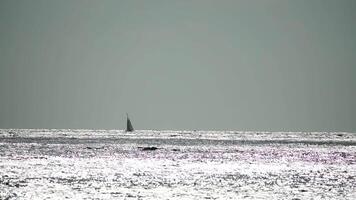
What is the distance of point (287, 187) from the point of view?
37.3 metres

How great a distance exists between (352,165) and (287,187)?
72.5 ft

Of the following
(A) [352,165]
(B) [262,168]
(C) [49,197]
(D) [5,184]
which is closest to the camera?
(C) [49,197]

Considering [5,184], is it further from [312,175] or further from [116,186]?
[312,175]

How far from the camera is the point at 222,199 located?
103 feet

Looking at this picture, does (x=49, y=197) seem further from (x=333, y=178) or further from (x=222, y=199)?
(x=333, y=178)

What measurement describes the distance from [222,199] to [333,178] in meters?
14.6

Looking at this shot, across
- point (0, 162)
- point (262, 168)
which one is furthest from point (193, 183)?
point (0, 162)

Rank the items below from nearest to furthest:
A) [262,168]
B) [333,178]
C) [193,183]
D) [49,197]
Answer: [49,197] < [193,183] < [333,178] < [262,168]

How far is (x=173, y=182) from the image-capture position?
1559 inches

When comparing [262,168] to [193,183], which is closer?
[193,183]

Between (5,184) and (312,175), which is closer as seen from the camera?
(5,184)

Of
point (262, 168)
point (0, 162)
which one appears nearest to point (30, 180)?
point (0, 162)

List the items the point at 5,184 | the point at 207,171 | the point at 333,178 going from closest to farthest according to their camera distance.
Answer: the point at 5,184, the point at 333,178, the point at 207,171

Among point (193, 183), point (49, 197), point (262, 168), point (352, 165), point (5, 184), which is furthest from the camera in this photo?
point (352, 165)
